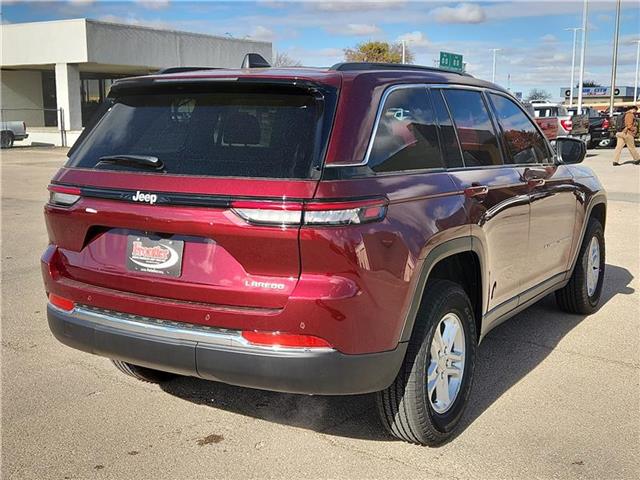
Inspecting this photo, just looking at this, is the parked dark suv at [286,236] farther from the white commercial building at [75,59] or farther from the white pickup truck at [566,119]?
the white commercial building at [75,59]

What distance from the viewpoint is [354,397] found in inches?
160

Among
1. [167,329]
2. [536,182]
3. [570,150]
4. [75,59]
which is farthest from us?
[75,59]

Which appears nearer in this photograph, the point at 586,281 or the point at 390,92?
the point at 390,92

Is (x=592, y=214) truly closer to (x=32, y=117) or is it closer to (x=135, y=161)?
(x=135, y=161)

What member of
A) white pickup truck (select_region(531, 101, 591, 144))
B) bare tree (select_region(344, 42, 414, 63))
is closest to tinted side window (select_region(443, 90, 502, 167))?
white pickup truck (select_region(531, 101, 591, 144))

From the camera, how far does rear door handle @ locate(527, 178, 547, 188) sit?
4.48 metres

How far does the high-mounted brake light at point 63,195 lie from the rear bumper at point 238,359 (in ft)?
2.11

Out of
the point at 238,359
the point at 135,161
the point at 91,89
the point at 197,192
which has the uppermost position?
the point at 91,89

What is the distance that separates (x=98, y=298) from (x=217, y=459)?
0.97m

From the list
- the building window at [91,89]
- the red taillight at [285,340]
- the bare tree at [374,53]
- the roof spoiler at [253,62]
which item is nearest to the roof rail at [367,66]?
the roof spoiler at [253,62]

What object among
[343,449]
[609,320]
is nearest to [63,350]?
[343,449]

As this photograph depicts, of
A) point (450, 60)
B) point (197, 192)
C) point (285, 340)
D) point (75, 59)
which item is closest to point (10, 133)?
point (75, 59)

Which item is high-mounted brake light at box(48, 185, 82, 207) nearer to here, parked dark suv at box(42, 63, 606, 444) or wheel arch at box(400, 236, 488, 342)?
parked dark suv at box(42, 63, 606, 444)

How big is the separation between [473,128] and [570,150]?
155 centimetres
